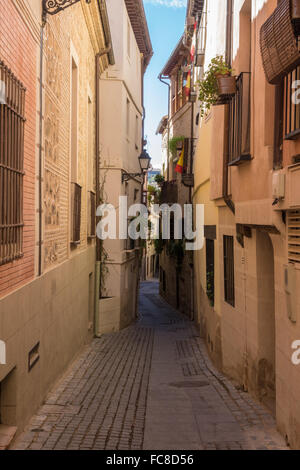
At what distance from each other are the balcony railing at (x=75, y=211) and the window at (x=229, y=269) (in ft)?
9.75

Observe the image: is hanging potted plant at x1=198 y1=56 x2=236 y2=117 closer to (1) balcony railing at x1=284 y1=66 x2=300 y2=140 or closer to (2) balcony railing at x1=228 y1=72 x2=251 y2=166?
(2) balcony railing at x1=228 y1=72 x2=251 y2=166

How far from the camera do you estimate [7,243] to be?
5.80 m

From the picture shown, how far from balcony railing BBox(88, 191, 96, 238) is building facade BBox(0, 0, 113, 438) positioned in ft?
4.12

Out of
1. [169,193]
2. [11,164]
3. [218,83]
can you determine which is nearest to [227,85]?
[218,83]

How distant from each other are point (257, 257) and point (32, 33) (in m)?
4.37

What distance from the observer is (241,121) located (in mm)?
8828

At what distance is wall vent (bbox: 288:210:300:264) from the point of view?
20.0 feet

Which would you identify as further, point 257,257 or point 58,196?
point 58,196

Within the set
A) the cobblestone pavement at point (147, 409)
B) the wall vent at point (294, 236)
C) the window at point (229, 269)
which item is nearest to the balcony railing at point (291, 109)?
the wall vent at point (294, 236)

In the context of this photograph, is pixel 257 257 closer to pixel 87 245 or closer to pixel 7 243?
pixel 7 243

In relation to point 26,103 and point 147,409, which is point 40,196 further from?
point 147,409

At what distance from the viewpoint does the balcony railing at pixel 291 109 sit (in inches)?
242

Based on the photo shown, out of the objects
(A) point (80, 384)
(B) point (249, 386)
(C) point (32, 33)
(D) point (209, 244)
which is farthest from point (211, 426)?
(D) point (209, 244)

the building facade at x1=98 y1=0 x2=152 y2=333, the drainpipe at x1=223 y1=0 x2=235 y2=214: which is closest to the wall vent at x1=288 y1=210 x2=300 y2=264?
the drainpipe at x1=223 y1=0 x2=235 y2=214
